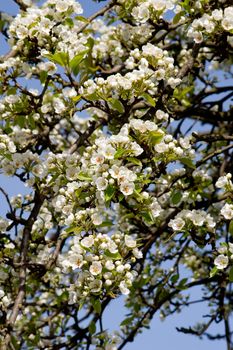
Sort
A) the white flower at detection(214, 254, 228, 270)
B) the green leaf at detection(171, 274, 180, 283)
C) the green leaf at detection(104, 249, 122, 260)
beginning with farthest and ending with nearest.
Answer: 1. the green leaf at detection(171, 274, 180, 283)
2. the white flower at detection(214, 254, 228, 270)
3. the green leaf at detection(104, 249, 122, 260)

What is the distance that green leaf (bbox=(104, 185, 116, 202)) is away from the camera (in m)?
3.07

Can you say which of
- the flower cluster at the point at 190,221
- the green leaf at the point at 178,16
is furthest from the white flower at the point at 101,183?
the green leaf at the point at 178,16

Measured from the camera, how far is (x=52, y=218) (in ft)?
16.2

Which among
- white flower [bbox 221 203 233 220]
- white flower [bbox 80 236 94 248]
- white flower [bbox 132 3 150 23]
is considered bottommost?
white flower [bbox 80 236 94 248]

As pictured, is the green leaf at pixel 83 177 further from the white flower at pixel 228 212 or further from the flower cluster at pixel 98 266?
the white flower at pixel 228 212

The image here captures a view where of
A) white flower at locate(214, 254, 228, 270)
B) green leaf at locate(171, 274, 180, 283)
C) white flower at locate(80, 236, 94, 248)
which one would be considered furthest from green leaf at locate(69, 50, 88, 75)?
green leaf at locate(171, 274, 180, 283)

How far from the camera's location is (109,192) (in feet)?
10.2

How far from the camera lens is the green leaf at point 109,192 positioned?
3.07 m

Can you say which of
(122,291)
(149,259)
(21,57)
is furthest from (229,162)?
(122,291)

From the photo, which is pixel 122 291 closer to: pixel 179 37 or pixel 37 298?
pixel 37 298

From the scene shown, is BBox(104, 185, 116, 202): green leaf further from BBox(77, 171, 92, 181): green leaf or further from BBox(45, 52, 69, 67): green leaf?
BBox(45, 52, 69, 67): green leaf

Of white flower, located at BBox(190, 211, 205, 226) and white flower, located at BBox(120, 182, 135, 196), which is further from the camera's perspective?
white flower, located at BBox(190, 211, 205, 226)

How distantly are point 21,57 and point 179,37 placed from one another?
2812 mm

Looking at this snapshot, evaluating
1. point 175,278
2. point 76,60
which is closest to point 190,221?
point 76,60
